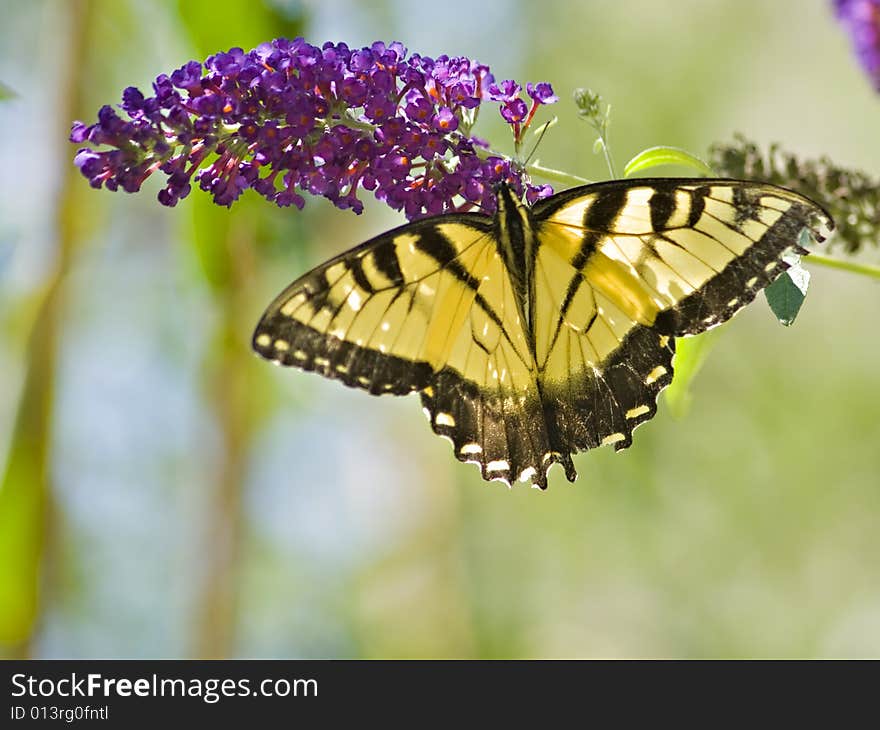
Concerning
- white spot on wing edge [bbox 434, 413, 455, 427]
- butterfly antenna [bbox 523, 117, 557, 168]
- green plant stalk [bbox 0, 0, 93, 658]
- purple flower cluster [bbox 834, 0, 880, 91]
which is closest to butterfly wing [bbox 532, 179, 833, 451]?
butterfly antenna [bbox 523, 117, 557, 168]

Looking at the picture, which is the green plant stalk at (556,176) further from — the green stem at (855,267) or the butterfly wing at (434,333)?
the green stem at (855,267)

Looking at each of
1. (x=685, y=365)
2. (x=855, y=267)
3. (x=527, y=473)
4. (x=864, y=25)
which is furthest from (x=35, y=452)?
(x=864, y=25)

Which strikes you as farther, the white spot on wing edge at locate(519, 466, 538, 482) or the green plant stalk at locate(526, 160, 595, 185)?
the white spot on wing edge at locate(519, 466, 538, 482)

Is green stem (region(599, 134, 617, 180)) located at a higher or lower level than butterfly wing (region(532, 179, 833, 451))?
higher

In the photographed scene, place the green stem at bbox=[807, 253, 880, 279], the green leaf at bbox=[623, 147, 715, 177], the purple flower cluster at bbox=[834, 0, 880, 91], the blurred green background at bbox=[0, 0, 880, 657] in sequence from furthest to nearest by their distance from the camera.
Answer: the blurred green background at bbox=[0, 0, 880, 657], the green leaf at bbox=[623, 147, 715, 177], the green stem at bbox=[807, 253, 880, 279], the purple flower cluster at bbox=[834, 0, 880, 91]

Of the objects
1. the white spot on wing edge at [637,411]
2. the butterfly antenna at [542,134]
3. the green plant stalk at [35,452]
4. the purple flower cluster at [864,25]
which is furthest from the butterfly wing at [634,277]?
the green plant stalk at [35,452]

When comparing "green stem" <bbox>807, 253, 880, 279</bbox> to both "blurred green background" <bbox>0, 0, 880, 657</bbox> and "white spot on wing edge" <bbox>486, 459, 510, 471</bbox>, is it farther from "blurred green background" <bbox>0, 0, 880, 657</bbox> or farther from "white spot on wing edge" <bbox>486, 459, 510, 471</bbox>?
"blurred green background" <bbox>0, 0, 880, 657</bbox>
